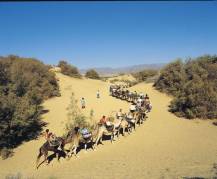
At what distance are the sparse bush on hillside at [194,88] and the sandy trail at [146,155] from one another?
1178 mm

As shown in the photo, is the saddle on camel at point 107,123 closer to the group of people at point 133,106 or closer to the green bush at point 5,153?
the group of people at point 133,106

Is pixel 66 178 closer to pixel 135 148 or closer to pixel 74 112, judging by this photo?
pixel 135 148

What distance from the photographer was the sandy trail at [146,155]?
12771 millimetres

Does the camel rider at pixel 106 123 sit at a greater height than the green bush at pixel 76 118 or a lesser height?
greater

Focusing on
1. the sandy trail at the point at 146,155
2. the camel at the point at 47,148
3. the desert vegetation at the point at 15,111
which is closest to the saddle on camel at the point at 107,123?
the sandy trail at the point at 146,155

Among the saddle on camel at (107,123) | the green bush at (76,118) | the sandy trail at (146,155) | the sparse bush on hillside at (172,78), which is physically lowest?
the sandy trail at (146,155)

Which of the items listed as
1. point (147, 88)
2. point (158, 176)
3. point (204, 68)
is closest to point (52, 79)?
point (147, 88)

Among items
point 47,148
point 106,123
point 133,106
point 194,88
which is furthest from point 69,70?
point 47,148

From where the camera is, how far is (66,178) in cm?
1246

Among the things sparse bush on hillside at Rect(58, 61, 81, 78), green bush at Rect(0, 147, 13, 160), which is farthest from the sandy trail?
sparse bush on hillside at Rect(58, 61, 81, 78)

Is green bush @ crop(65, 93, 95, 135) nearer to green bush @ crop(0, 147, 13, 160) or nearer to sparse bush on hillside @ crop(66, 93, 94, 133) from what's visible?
sparse bush on hillside @ crop(66, 93, 94, 133)

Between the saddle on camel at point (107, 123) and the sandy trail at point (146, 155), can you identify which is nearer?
the sandy trail at point (146, 155)

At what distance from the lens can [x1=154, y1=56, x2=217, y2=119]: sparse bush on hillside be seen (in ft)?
79.6

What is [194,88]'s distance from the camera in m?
25.4
